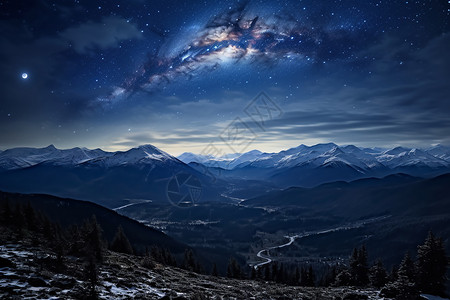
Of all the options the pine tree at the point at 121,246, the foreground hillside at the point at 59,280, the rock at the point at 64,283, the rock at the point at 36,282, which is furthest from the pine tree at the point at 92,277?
the pine tree at the point at 121,246

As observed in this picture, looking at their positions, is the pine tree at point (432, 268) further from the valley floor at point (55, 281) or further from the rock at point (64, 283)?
the rock at point (64, 283)

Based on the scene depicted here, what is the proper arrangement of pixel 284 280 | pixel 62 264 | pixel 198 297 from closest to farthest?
pixel 198 297, pixel 62 264, pixel 284 280

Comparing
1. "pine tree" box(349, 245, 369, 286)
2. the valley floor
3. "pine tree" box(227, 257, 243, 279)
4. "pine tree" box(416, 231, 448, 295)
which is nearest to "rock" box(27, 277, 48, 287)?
the valley floor

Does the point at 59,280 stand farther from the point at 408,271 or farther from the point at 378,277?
the point at 378,277

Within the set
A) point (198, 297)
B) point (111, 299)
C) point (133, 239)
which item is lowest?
point (133, 239)

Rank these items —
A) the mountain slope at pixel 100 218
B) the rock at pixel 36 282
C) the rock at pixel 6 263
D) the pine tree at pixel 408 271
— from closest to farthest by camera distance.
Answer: the rock at pixel 36 282 → the rock at pixel 6 263 → the pine tree at pixel 408 271 → the mountain slope at pixel 100 218

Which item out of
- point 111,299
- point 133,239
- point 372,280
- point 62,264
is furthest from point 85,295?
point 133,239

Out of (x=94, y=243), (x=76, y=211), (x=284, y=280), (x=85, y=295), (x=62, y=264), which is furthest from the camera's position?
(x=76, y=211)

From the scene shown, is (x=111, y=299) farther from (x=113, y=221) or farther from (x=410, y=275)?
(x=113, y=221)

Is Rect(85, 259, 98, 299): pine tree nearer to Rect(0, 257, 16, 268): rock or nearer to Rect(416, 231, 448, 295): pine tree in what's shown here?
Rect(0, 257, 16, 268): rock

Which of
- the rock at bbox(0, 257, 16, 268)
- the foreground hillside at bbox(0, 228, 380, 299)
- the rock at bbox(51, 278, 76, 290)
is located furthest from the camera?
the rock at bbox(0, 257, 16, 268)

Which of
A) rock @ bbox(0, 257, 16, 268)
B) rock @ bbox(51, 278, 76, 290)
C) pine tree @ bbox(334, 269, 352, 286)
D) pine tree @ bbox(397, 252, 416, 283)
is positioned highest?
rock @ bbox(0, 257, 16, 268)
